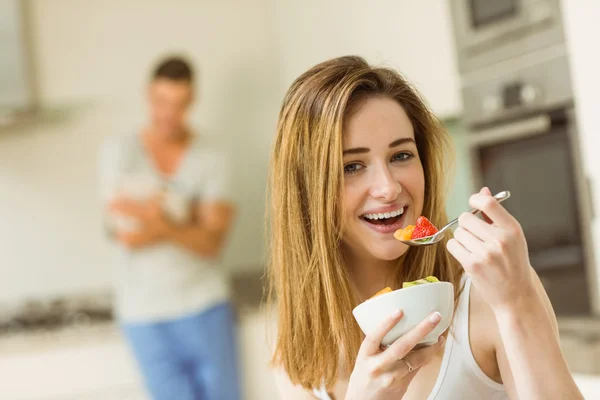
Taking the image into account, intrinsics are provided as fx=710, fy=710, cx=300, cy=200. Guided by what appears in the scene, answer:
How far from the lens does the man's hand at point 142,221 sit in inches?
100

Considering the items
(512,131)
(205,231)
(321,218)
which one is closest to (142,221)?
(205,231)

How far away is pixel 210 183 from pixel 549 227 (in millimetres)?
1271

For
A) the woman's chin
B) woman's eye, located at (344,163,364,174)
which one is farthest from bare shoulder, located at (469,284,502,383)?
woman's eye, located at (344,163,364,174)

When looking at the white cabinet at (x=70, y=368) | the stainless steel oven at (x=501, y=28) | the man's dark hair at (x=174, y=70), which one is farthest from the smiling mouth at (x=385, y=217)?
the white cabinet at (x=70, y=368)

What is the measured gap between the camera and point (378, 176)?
955 mm

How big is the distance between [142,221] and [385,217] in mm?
1723

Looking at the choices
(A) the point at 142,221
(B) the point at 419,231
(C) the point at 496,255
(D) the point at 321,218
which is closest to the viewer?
(C) the point at 496,255

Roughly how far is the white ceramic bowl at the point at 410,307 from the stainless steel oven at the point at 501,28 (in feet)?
3.98

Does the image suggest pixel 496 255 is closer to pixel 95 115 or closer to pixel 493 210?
pixel 493 210

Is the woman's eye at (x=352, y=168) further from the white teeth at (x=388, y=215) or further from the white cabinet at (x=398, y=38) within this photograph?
the white cabinet at (x=398, y=38)

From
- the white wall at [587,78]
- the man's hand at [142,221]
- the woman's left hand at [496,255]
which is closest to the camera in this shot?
the woman's left hand at [496,255]

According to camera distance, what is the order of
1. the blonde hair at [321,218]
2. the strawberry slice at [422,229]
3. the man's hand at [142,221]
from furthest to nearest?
the man's hand at [142,221] → the blonde hair at [321,218] → the strawberry slice at [422,229]

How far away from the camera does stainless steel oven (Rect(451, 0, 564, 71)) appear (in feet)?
5.94

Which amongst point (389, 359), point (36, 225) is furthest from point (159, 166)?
point (389, 359)
